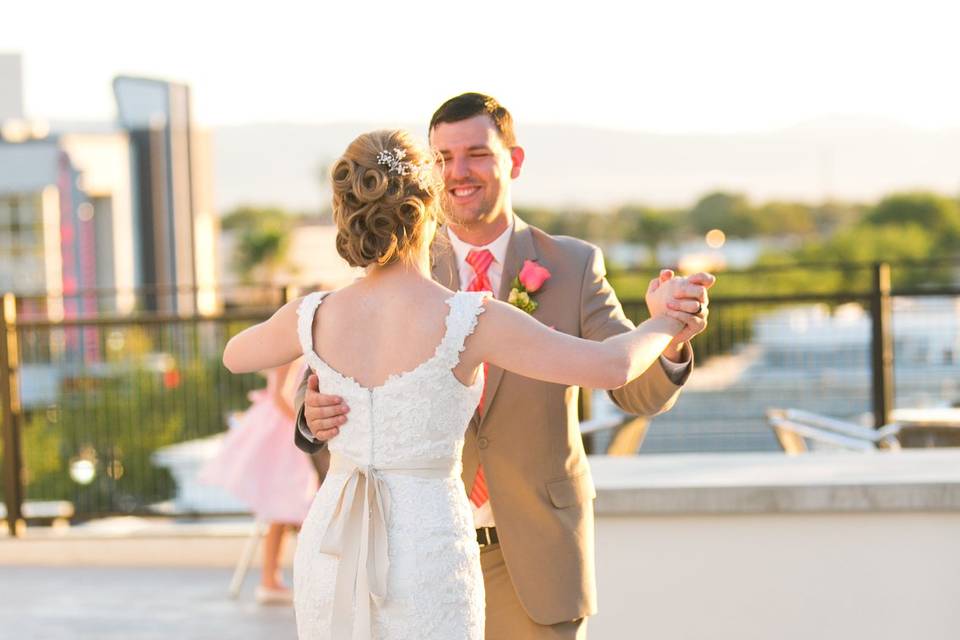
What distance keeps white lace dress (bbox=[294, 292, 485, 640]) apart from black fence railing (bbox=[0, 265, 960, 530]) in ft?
20.5

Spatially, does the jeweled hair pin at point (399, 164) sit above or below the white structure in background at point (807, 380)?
above

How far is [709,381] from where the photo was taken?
10.8m

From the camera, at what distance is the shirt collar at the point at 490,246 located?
158 inches

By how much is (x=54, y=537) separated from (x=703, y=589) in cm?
621

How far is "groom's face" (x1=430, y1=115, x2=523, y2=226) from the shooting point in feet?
12.7

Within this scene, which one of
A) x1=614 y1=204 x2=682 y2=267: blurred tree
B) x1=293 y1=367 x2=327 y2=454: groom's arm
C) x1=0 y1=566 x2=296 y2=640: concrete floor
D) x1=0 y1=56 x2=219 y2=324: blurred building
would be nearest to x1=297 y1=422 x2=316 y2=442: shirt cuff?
x1=293 y1=367 x2=327 y2=454: groom's arm

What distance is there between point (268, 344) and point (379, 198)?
44cm

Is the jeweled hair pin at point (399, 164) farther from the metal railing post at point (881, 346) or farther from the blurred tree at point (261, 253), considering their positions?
the blurred tree at point (261, 253)

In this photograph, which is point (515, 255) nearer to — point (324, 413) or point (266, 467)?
point (324, 413)

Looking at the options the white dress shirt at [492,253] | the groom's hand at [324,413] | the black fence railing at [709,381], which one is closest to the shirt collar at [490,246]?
the white dress shirt at [492,253]

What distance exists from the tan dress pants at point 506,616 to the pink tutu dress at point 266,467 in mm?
4288

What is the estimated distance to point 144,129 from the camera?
285ft

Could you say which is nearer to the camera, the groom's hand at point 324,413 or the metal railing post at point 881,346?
the groom's hand at point 324,413

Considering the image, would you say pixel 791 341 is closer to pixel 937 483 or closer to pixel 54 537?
pixel 54 537
